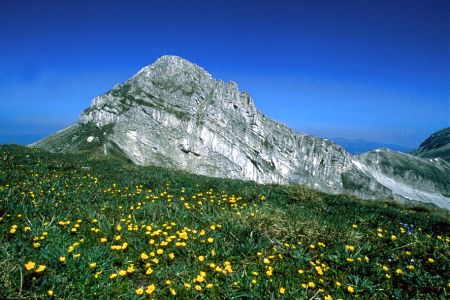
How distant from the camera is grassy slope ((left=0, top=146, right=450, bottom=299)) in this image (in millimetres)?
4824

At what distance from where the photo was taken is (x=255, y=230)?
693 centimetres

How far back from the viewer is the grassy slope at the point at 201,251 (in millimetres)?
4824

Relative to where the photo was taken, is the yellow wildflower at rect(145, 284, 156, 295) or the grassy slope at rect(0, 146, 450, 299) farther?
the grassy slope at rect(0, 146, 450, 299)

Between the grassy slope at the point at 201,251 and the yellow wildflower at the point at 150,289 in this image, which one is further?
the grassy slope at the point at 201,251

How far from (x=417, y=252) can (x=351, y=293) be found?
2.64m

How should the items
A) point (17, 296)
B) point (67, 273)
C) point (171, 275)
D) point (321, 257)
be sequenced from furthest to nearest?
point (321, 257)
point (171, 275)
point (67, 273)
point (17, 296)

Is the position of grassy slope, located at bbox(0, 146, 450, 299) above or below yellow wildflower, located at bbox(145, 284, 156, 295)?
above

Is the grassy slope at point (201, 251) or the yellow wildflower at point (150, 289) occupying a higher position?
the grassy slope at point (201, 251)

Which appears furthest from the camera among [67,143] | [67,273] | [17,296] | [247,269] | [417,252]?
[67,143]

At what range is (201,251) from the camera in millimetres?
6078

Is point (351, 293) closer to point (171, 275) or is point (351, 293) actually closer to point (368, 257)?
point (368, 257)

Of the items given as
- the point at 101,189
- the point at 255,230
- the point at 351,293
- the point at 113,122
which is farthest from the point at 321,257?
the point at 113,122

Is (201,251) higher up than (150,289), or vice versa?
(201,251)

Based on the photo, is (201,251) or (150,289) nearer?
(150,289)
